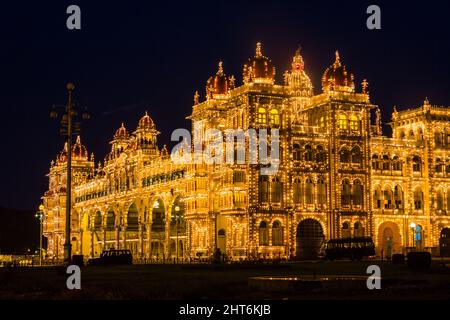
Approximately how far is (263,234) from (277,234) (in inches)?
74.1

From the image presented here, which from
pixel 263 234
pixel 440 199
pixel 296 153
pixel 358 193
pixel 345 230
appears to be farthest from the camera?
pixel 440 199

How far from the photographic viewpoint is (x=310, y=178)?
89.5 meters

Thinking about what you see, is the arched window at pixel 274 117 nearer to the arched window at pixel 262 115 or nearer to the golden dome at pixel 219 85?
the arched window at pixel 262 115

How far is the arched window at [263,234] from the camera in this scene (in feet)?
281

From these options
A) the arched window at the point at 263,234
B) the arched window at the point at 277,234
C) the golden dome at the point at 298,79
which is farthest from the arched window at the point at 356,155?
the golden dome at the point at 298,79

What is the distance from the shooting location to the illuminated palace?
85938 millimetres

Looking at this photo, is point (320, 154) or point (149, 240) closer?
point (320, 154)

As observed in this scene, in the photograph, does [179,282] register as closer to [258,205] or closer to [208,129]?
[258,205]

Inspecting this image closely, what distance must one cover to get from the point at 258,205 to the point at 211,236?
9.51 meters

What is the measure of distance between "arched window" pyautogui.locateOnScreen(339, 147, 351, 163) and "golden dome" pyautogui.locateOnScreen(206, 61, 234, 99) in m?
15.0

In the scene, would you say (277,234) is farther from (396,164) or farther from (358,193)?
(396,164)

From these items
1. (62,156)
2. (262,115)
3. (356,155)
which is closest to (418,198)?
(356,155)

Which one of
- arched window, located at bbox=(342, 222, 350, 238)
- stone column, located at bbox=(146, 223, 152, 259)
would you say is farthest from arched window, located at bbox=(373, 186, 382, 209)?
stone column, located at bbox=(146, 223, 152, 259)

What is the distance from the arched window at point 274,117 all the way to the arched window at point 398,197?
748 inches
